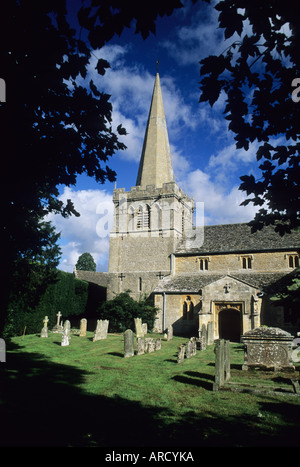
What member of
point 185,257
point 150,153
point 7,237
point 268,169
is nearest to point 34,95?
point 7,237

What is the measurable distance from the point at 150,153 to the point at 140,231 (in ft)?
26.2

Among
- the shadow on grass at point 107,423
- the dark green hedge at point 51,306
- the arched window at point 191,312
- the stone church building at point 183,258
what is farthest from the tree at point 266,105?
→ the arched window at point 191,312

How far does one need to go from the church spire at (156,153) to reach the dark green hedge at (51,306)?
11818mm

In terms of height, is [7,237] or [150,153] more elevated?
[150,153]

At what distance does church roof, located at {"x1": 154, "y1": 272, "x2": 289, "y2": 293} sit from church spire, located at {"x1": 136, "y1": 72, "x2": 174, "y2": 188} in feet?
31.5

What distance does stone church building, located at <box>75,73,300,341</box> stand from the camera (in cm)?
2125

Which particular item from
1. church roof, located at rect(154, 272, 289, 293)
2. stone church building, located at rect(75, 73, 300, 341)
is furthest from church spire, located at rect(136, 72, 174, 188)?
church roof, located at rect(154, 272, 289, 293)

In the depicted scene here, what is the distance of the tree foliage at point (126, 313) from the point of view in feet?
78.9

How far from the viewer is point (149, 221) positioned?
29.0 metres

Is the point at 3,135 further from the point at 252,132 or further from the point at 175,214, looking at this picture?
the point at 175,214

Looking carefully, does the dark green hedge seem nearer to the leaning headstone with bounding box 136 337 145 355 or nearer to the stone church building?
the stone church building

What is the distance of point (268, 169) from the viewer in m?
4.14

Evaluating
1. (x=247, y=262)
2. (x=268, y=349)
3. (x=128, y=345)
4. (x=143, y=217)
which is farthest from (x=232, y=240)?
(x=268, y=349)

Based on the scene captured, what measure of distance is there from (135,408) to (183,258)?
815 inches
